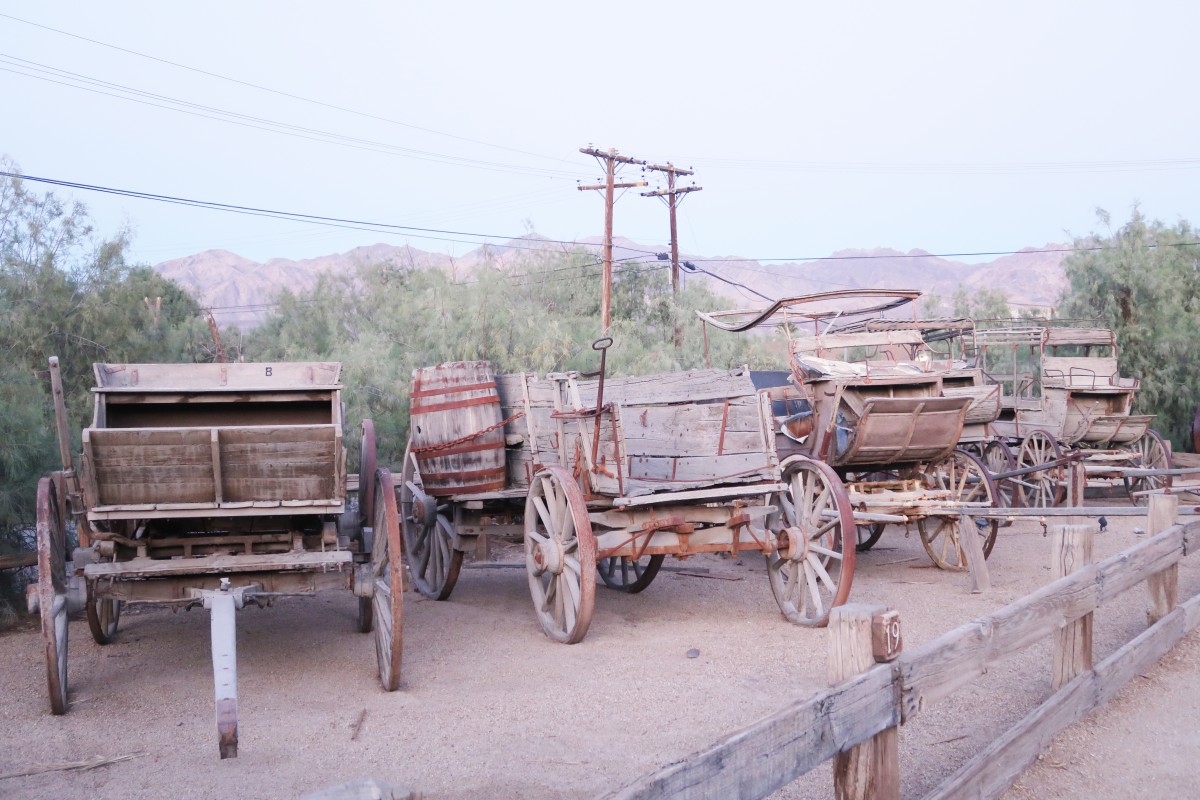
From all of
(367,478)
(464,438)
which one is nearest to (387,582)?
(367,478)

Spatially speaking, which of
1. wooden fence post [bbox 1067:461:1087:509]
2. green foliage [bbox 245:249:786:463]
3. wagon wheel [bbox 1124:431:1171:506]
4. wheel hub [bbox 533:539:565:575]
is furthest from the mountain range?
wheel hub [bbox 533:539:565:575]

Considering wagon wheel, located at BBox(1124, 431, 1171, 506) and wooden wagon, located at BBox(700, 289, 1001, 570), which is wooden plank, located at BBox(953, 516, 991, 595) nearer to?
wooden wagon, located at BBox(700, 289, 1001, 570)

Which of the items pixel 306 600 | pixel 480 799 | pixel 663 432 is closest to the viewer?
pixel 480 799

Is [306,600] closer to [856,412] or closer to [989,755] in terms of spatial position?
[856,412]

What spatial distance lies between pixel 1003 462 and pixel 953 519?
4676mm

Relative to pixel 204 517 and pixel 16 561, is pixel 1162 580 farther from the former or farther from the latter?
pixel 16 561

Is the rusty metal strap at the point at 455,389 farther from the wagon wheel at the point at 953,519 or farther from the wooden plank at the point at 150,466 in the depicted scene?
the wagon wheel at the point at 953,519

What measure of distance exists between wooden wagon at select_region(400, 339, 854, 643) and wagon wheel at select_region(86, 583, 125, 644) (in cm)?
243

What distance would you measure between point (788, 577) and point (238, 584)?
393cm

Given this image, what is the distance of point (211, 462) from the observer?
5625 millimetres

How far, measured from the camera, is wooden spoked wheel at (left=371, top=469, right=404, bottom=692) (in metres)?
5.60

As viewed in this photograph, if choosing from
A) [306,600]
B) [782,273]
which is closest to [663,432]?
[306,600]

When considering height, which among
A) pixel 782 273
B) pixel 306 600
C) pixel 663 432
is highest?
pixel 782 273

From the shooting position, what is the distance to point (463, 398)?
841 cm
